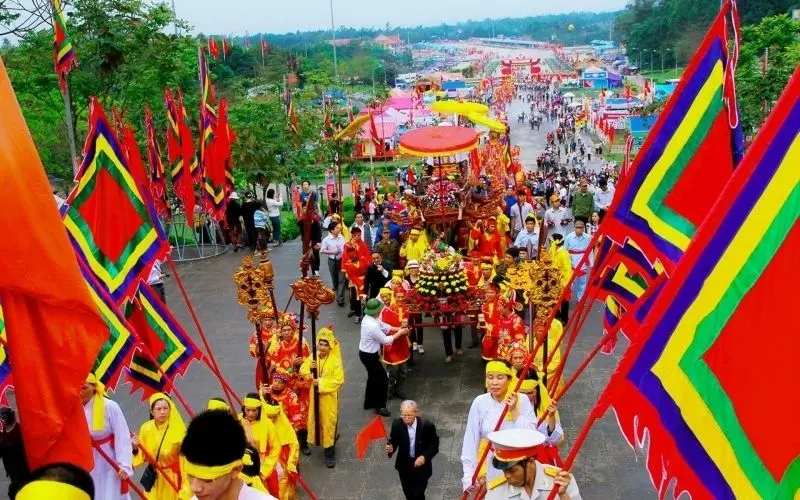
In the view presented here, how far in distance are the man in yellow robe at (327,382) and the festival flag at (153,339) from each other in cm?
127

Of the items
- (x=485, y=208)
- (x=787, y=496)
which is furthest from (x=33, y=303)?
(x=485, y=208)

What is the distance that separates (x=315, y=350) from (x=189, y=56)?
18.4 meters

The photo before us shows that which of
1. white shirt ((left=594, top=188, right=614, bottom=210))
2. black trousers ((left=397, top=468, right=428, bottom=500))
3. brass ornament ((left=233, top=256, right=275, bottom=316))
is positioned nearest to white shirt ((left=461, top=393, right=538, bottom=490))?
black trousers ((left=397, top=468, right=428, bottom=500))

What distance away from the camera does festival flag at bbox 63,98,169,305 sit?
22.6ft

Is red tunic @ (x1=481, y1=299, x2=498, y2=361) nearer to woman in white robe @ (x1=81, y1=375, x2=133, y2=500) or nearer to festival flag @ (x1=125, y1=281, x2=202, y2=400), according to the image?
festival flag @ (x1=125, y1=281, x2=202, y2=400)

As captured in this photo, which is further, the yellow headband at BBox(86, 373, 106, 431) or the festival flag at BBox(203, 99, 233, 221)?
the festival flag at BBox(203, 99, 233, 221)

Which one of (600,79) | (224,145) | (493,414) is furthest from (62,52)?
(600,79)

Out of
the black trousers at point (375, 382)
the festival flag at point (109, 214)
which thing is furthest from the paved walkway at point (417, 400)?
the festival flag at point (109, 214)

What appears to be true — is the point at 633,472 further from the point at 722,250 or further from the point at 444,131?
the point at 444,131

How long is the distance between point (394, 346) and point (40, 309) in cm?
628

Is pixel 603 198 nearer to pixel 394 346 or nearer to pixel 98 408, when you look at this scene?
pixel 394 346

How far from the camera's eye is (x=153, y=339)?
23.5 ft

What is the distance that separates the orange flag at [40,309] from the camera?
11.4 ft

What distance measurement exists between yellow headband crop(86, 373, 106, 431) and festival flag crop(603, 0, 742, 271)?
150 inches
